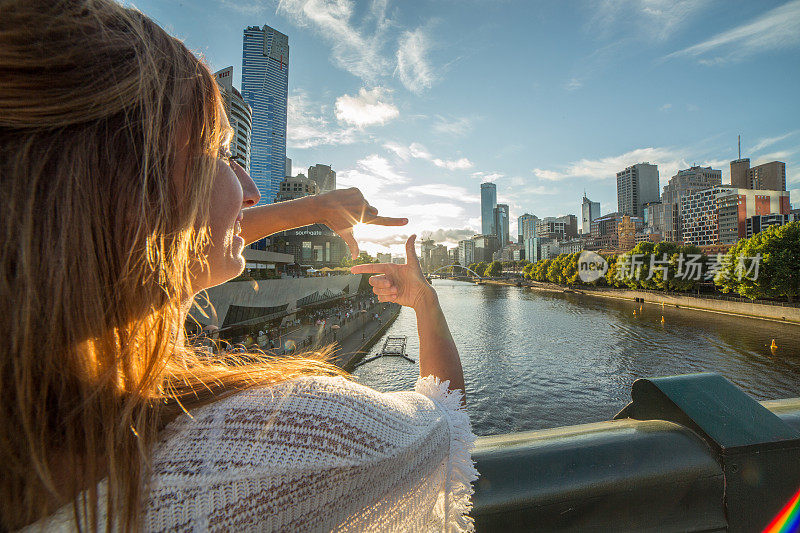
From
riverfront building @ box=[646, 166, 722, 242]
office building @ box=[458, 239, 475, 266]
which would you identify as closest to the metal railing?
riverfront building @ box=[646, 166, 722, 242]

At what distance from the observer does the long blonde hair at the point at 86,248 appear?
0.41 metres

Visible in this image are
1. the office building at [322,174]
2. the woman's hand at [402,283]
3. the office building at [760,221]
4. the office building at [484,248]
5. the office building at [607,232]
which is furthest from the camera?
the office building at [484,248]

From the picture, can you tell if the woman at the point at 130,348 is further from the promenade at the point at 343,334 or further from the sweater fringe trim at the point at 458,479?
the promenade at the point at 343,334

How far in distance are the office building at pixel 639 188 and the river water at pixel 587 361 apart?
425 ft

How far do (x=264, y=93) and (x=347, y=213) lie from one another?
128m

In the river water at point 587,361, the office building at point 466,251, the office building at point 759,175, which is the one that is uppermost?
the office building at point 759,175

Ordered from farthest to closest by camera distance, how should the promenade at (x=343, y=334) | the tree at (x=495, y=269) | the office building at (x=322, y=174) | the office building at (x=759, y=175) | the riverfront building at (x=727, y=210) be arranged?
the office building at (x=322, y=174)
the tree at (x=495, y=269)
the office building at (x=759, y=175)
the riverfront building at (x=727, y=210)
the promenade at (x=343, y=334)

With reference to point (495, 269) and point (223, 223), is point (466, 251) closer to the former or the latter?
point (495, 269)

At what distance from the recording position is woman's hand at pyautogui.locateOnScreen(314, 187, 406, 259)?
54.7 inches

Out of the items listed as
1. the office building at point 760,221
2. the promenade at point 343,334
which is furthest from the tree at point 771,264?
the office building at point 760,221

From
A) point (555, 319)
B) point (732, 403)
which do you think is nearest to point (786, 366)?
point (555, 319)

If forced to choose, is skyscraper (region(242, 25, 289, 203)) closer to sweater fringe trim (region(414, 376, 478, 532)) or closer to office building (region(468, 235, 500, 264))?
office building (region(468, 235, 500, 264))

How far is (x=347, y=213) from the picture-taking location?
55.1 inches

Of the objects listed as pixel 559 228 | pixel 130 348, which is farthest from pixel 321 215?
pixel 559 228
